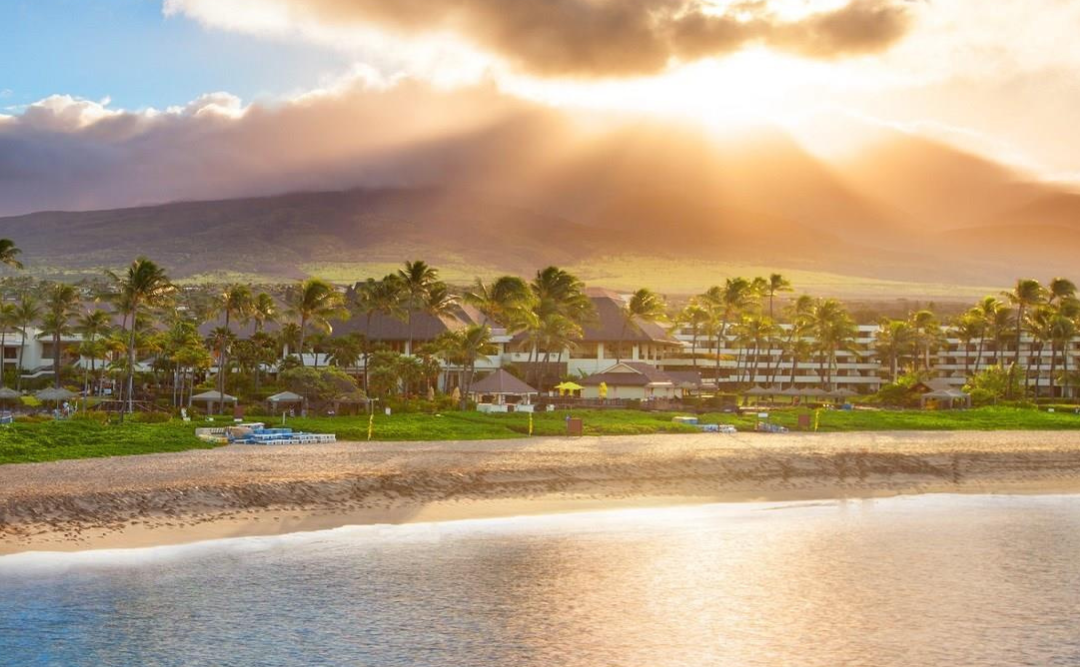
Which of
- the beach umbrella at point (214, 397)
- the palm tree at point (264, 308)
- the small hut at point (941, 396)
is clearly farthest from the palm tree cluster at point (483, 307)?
the small hut at point (941, 396)

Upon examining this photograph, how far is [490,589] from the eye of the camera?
2531cm

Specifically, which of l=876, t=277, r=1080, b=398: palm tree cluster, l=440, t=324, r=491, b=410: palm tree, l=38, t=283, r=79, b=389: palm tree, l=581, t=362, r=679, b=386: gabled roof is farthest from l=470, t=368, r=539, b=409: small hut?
l=876, t=277, r=1080, b=398: palm tree cluster

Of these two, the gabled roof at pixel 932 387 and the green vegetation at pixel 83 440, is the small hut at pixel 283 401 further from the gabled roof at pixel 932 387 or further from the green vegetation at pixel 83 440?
the gabled roof at pixel 932 387

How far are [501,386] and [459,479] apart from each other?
3278 centimetres

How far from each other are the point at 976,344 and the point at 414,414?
93.1m

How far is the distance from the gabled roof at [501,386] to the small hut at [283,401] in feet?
41.5

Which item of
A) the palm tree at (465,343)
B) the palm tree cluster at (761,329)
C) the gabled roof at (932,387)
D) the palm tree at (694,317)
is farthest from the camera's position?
the palm tree at (694,317)

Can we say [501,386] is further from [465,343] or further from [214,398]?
[214,398]

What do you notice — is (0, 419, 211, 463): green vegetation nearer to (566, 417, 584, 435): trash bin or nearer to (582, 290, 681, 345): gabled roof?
(566, 417, 584, 435): trash bin

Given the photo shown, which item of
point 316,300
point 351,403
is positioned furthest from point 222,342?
point 351,403

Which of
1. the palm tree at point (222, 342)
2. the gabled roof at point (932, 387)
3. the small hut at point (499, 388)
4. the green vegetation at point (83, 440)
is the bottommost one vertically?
the green vegetation at point (83, 440)

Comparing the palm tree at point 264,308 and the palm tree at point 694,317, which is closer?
the palm tree at point 264,308

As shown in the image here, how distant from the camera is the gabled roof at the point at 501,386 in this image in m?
68.8

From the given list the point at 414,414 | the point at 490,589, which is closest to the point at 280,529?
the point at 490,589
